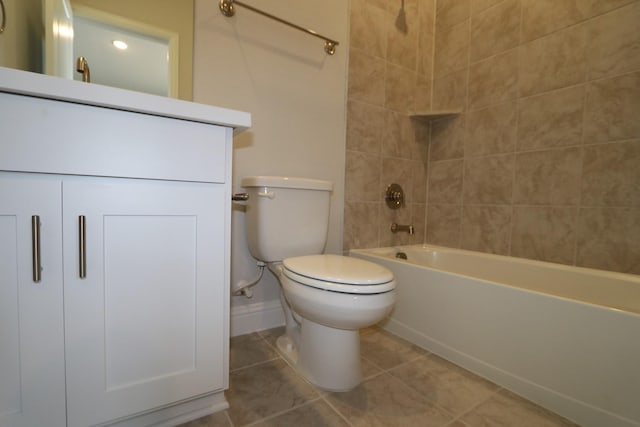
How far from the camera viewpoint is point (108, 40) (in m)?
1.06

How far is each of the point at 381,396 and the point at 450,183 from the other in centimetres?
143

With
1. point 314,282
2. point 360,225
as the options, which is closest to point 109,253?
point 314,282

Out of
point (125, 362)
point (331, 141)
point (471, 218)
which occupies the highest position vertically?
point (331, 141)

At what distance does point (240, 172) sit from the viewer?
1.35m

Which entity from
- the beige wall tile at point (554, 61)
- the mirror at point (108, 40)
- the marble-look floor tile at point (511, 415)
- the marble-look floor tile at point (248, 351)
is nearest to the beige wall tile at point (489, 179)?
the beige wall tile at point (554, 61)

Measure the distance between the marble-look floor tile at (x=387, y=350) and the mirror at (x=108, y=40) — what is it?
1394mm

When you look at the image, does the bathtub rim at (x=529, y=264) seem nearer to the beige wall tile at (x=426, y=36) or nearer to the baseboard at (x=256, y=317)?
the baseboard at (x=256, y=317)

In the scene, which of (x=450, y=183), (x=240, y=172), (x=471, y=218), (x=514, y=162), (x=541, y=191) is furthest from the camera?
(x=450, y=183)

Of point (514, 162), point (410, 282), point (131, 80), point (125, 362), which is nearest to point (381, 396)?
point (410, 282)

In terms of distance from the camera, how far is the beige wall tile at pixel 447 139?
1.84 meters

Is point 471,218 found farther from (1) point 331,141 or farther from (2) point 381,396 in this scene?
(2) point 381,396

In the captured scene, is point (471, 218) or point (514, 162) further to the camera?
point (471, 218)

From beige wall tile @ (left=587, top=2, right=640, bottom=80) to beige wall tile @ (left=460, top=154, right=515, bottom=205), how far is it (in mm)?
512

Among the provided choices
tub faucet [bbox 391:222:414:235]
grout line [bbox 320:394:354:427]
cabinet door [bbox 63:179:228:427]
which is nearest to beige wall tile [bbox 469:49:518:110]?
tub faucet [bbox 391:222:414:235]
